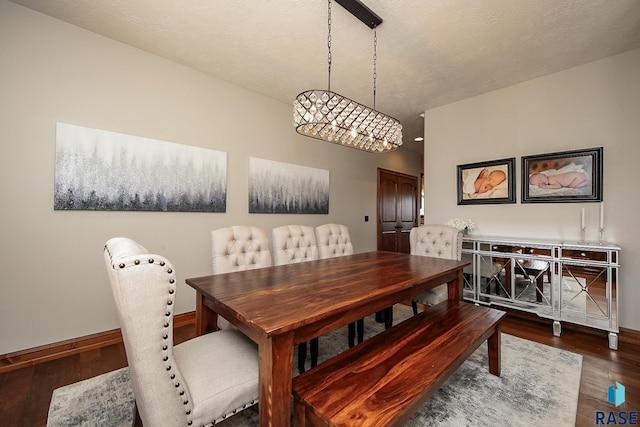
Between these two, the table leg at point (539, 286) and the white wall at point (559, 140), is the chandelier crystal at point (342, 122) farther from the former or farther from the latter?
the table leg at point (539, 286)

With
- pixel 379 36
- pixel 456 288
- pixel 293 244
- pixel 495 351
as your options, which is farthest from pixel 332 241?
pixel 379 36

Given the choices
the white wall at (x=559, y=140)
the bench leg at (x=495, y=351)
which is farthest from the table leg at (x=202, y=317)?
the white wall at (x=559, y=140)

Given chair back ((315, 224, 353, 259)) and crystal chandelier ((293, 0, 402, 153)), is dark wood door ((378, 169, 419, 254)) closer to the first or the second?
chair back ((315, 224, 353, 259))

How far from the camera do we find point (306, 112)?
68.6 inches

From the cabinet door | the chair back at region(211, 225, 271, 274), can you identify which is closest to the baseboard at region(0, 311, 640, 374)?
the cabinet door

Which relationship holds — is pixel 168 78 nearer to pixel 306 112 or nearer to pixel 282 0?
pixel 282 0

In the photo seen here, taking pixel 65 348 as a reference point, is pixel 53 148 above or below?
above

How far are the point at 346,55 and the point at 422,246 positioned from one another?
2.12 meters

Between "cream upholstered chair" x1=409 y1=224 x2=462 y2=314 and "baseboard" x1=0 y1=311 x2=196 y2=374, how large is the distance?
2816 millimetres

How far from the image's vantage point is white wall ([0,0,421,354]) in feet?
6.48

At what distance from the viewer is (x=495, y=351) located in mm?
1812

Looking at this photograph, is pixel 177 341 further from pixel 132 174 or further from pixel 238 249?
pixel 132 174

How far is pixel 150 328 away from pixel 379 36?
2.64 meters

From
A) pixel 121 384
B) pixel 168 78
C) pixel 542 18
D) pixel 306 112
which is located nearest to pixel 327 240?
pixel 306 112
